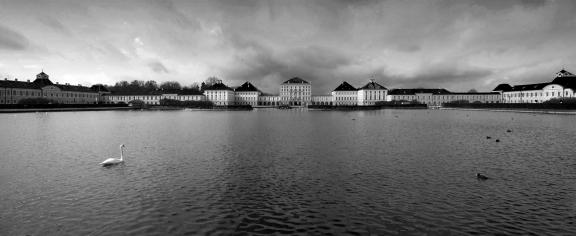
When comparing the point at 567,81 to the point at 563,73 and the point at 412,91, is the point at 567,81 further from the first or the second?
the point at 412,91

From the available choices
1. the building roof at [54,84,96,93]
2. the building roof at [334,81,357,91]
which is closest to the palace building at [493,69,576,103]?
the building roof at [334,81,357,91]

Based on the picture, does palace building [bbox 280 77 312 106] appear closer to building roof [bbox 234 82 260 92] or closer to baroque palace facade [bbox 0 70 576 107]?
baroque palace facade [bbox 0 70 576 107]

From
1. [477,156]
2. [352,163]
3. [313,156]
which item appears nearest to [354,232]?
[352,163]

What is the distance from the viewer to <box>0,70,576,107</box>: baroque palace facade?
124 meters

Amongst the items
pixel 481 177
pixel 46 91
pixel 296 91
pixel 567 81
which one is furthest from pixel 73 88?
pixel 567 81

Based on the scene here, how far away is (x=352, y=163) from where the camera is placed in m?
16.9

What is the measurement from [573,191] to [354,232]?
8732 mm

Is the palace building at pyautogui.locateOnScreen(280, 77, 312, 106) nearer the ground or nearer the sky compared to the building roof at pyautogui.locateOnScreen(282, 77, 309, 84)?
nearer the ground

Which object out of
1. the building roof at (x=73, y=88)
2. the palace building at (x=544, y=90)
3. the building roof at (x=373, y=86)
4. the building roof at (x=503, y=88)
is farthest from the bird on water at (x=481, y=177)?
the building roof at (x=503, y=88)

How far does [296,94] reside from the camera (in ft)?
599

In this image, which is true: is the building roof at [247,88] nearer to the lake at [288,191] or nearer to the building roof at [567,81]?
the building roof at [567,81]

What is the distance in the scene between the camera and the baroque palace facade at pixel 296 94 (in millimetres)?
123938

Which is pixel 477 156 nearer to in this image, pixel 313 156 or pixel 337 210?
pixel 313 156

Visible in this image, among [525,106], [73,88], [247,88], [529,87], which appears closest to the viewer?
[525,106]
